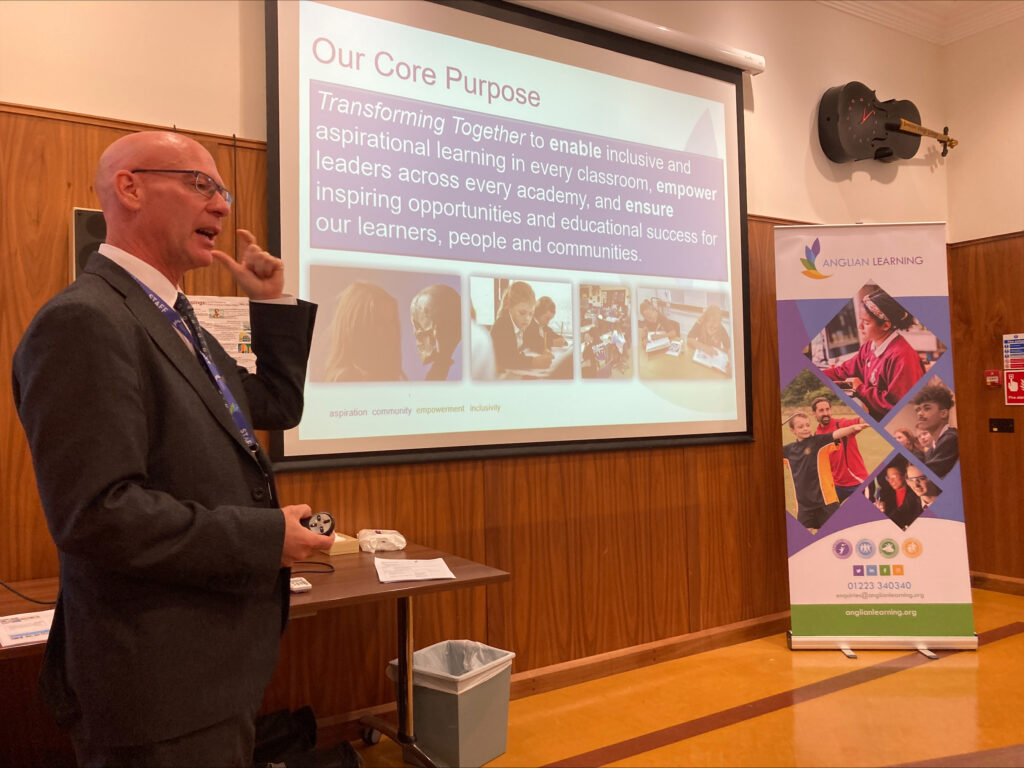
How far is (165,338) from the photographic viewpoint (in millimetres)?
1208

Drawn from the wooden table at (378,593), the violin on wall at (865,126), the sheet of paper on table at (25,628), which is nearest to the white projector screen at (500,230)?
the wooden table at (378,593)

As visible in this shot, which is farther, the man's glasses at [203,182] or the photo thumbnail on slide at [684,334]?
the photo thumbnail on slide at [684,334]

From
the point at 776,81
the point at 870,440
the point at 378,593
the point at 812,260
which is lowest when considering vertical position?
the point at 378,593

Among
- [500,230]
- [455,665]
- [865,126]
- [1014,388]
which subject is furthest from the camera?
[1014,388]

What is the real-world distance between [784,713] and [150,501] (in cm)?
265

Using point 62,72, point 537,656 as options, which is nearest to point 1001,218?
point 537,656

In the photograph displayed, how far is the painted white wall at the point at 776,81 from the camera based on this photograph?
98.8 inches

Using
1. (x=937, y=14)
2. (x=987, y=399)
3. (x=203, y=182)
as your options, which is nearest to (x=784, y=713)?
(x=203, y=182)

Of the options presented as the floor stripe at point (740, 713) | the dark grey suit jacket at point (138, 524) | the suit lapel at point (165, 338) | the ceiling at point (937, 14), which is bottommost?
the floor stripe at point (740, 713)

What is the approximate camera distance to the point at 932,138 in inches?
197

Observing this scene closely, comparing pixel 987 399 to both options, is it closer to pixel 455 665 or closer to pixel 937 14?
pixel 937 14

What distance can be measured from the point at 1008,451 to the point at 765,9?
9.59 ft

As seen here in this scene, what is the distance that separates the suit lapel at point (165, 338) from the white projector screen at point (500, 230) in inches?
60.7

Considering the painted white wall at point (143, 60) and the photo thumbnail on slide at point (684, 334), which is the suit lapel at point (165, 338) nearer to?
the painted white wall at point (143, 60)
